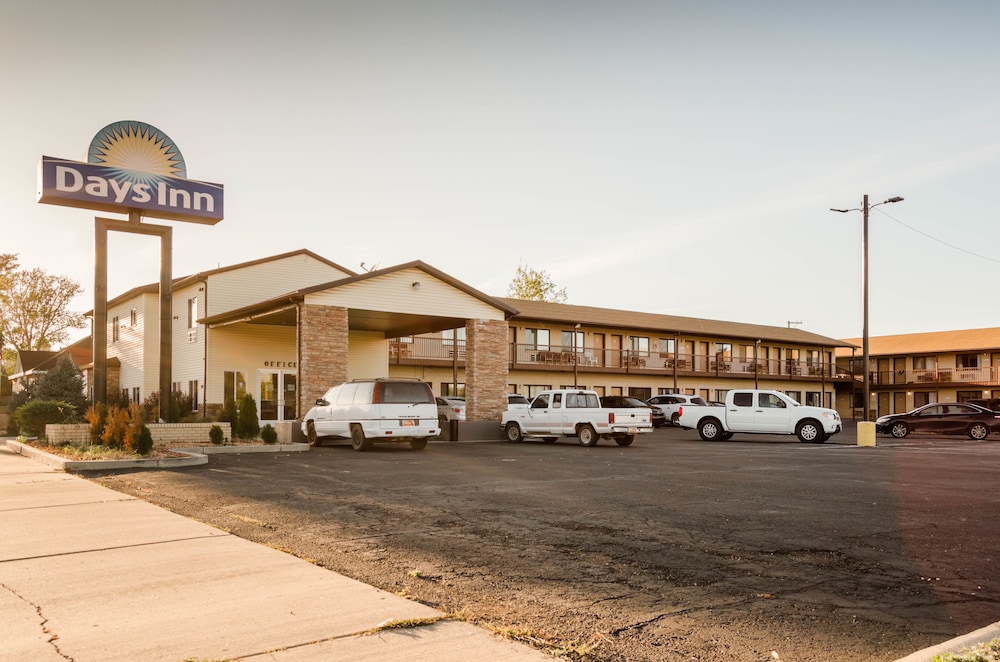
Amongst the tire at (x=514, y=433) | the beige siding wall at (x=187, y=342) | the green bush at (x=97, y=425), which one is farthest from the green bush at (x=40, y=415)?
the tire at (x=514, y=433)

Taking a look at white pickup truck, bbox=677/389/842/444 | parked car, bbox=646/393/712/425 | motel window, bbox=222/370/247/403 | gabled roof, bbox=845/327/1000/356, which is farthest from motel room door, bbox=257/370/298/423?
gabled roof, bbox=845/327/1000/356

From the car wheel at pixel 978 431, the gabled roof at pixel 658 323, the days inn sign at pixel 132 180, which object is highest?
the days inn sign at pixel 132 180

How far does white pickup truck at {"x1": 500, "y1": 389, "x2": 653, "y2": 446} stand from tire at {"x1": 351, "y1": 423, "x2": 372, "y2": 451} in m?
6.12

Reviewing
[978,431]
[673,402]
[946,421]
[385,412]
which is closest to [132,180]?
[385,412]

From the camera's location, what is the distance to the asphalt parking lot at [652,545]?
16.6 feet

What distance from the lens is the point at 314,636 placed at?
4758 millimetres

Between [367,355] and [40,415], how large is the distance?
15.3 metres

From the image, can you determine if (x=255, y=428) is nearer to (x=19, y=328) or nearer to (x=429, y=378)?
(x=429, y=378)

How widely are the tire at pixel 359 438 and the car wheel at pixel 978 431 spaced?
25.1m

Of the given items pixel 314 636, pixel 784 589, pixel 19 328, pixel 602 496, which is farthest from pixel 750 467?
pixel 19 328

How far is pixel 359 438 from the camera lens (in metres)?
21.2

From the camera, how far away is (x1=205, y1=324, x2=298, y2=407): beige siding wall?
3259 cm

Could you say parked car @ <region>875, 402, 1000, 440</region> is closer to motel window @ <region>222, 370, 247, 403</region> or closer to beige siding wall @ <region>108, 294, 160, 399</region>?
motel window @ <region>222, 370, 247, 403</region>

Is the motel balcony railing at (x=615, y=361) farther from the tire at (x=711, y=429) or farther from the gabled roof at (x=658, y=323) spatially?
the tire at (x=711, y=429)
